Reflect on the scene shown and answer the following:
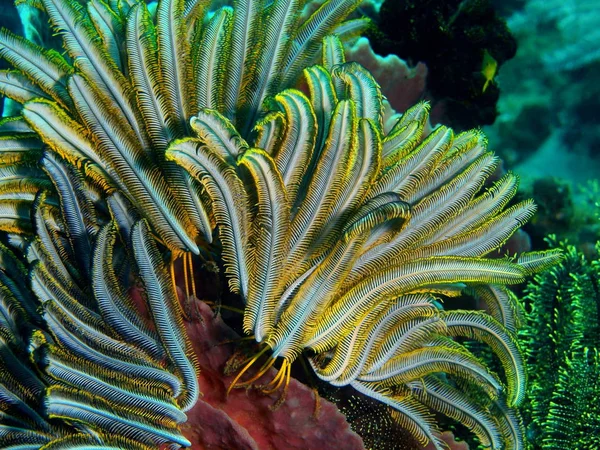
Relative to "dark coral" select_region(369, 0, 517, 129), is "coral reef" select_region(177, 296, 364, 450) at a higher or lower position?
lower

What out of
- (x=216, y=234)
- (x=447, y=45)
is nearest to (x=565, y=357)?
(x=216, y=234)

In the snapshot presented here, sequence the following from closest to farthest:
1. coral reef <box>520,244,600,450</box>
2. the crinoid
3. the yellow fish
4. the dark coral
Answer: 1. the crinoid
2. coral reef <box>520,244,600,450</box>
3. the yellow fish
4. the dark coral

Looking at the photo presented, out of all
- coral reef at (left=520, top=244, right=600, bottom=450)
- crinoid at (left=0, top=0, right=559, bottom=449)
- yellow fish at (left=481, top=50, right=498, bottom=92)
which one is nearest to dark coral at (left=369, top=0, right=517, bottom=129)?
yellow fish at (left=481, top=50, right=498, bottom=92)

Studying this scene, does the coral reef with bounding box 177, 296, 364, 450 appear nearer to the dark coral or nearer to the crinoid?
the crinoid

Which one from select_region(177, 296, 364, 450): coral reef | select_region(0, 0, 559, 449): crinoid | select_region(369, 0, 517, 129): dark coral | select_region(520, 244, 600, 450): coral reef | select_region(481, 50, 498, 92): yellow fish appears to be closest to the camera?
select_region(0, 0, 559, 449): crinoid

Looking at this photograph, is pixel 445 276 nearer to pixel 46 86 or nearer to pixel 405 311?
pixel 405 311

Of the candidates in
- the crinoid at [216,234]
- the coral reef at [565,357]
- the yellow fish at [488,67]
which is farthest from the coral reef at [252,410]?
the yellow fish at [488,67]
